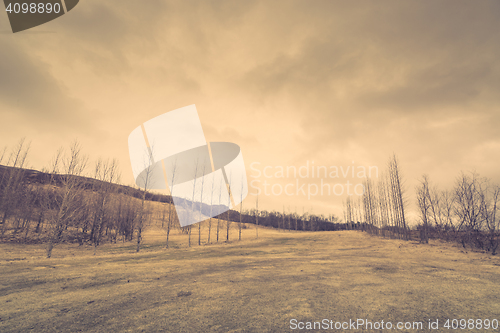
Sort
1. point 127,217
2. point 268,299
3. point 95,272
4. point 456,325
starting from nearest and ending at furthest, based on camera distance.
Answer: point 456,325 < point 268,299 < point 95,272 < point 127,217

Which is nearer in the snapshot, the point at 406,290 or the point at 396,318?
the point at 396,318

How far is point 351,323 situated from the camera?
5.21m

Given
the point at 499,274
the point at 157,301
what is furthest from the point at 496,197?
the point at 157,301

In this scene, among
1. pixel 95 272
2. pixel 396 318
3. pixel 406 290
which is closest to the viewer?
pixel 396 318

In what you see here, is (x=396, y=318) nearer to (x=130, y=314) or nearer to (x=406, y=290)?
(x=406, y=290)

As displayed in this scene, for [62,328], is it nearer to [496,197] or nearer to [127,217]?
Result: [496,197]

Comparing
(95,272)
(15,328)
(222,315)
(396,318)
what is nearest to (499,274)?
(396,318)

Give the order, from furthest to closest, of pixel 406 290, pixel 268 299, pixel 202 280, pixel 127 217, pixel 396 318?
pixel 127 217, pixel 202 280, pixel 406 290, pixel 268 299, pixel 396 318

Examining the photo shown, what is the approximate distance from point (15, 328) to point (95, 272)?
22.1 feet

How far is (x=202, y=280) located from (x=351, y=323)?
637cm

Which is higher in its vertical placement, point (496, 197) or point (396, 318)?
point (496, 197)

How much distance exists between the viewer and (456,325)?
504 cm

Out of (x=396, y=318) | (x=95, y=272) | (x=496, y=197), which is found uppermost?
(x=496, y=197)

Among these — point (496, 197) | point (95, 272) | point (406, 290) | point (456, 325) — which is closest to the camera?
point (456, 325)
